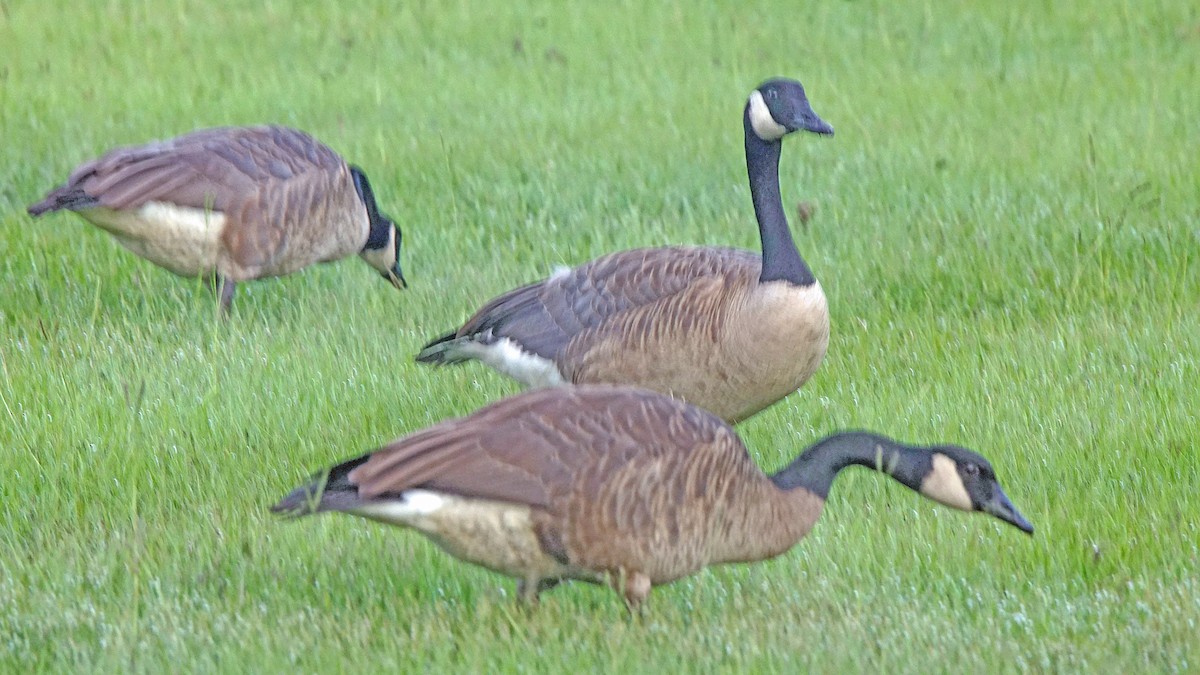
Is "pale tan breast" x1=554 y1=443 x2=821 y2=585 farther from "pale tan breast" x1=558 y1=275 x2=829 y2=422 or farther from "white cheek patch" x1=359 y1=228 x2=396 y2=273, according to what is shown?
"white cheek patch" x1=359 y1=228 x2=396 y2=273

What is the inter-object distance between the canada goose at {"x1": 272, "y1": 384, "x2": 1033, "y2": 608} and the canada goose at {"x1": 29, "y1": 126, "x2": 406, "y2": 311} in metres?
3.60

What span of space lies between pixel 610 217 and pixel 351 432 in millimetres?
3492

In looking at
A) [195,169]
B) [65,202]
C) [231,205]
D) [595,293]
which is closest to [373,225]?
[231,205]

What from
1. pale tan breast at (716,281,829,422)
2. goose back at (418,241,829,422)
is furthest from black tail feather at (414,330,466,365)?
pale tan breast at (716,281,829,422)

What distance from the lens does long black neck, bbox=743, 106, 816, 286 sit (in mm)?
6422

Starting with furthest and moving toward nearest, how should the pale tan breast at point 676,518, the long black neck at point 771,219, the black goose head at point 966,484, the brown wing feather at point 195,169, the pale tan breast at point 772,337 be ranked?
the brown wing feather at point 195,169
the long black neck at point 771,219
the pale tan breast at point 772,337
the black goose head at point 966,484
the pale tan breast at point 676,518

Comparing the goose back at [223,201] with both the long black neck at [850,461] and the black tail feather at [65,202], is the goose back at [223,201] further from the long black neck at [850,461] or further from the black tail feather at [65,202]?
the long black neck at [850,461]

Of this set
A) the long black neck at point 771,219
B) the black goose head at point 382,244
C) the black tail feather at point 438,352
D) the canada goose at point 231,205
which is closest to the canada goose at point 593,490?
the long black neck at point 771,219

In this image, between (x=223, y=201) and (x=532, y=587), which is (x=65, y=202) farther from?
(x=532, y=587)

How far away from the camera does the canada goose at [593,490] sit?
4645 mm

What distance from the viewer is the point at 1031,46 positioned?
13.7 m

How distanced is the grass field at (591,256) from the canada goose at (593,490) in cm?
22

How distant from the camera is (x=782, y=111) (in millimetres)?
6504

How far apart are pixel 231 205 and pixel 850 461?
4350mm
